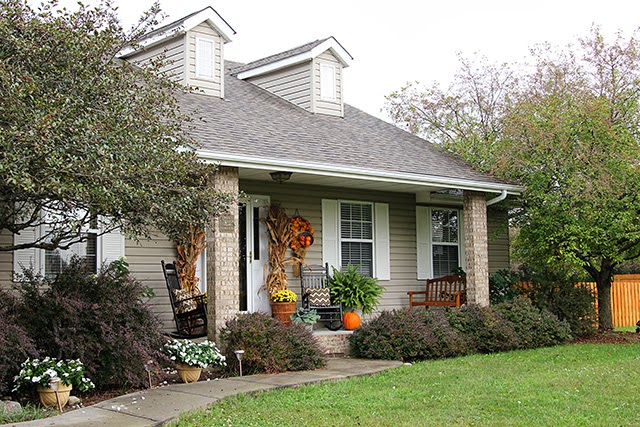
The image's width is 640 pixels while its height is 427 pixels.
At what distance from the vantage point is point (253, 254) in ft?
39.2

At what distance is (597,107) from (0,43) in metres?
9.70

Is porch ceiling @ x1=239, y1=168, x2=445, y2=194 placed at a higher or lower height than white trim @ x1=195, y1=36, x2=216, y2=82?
lower

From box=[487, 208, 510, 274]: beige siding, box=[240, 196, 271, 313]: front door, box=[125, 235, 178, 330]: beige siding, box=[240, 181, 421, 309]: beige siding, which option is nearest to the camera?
box=[125, 235, 178, 330]: beige siding

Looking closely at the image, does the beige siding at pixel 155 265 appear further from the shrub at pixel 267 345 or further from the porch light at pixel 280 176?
the porch light at pixel 280 176

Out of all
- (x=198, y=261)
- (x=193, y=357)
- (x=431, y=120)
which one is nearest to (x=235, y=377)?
(x=193, y=357)

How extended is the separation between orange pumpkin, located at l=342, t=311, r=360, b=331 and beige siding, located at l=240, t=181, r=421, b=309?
108 cm

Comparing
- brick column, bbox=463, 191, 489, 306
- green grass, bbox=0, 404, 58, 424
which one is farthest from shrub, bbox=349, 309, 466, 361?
green grass, bbox=0, 404, 58, 424

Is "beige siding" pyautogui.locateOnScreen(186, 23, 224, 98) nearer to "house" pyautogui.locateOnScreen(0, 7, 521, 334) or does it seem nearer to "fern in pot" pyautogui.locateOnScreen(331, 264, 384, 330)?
"house" pyautogui.locateOnScreen(0, 7, 521, 334)

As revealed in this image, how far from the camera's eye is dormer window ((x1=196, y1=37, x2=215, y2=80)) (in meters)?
12.8

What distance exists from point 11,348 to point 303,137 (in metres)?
6.13

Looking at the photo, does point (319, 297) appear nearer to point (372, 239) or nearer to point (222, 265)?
point (372, 239)

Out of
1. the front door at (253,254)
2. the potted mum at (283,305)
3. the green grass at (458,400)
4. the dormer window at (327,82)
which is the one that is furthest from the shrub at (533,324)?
the dormer window at (327,82)

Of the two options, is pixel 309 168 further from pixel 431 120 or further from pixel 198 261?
pixel 431 120

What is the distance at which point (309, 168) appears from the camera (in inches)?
410
